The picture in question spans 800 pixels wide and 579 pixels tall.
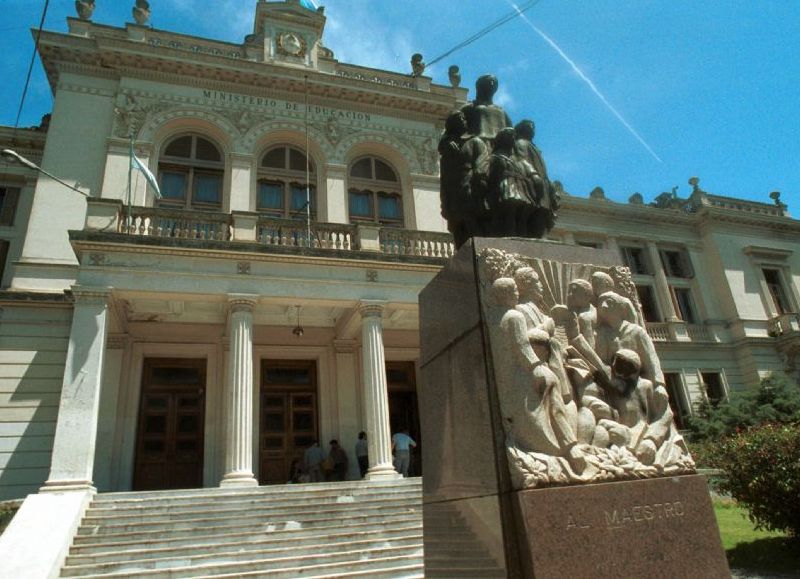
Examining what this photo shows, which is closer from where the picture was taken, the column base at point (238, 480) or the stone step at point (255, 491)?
the stone step at point (255, 491)

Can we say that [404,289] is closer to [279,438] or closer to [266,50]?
[279,438]

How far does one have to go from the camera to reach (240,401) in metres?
12.8

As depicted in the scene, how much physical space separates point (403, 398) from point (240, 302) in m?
7.09

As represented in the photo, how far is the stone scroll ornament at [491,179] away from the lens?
510 cm

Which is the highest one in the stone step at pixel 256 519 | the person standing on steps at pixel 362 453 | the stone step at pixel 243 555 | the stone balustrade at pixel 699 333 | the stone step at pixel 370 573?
the stone balustrade at pixel 699 333

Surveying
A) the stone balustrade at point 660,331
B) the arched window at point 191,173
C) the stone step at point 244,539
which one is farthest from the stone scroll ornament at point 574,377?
the stone balustrade at point 660,331

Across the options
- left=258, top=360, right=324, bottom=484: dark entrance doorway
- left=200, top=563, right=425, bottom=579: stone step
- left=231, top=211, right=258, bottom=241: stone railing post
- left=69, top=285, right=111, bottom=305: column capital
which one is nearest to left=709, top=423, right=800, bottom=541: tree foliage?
left=200, top=563, right=425, bottom=579: stone step

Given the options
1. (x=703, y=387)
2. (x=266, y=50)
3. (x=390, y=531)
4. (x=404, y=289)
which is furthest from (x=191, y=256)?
(x=703, y=387)

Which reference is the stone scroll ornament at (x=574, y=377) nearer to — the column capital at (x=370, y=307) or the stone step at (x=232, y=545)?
the stone step at (x=232, y=545)

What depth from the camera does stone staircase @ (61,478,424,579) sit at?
8.33 meters

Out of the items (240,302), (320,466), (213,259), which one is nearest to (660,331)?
(320,466)

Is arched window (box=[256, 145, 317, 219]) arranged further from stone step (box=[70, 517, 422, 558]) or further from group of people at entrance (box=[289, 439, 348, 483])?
stone step (box=[70, 517, 422, 558])

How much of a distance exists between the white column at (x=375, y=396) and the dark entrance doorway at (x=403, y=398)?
4.06 meters

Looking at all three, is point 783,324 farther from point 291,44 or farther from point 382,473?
point 291,44
